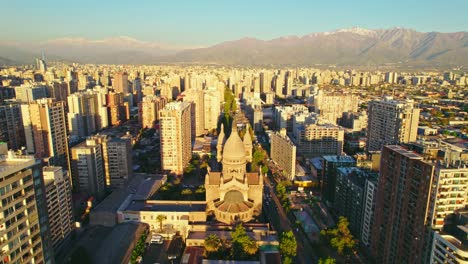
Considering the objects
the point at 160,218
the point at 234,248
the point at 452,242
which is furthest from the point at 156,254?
the point at 452,242

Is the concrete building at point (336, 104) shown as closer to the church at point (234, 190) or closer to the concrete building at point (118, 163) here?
the church at point (234, 190)

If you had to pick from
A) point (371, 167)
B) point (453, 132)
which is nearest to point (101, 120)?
point (371, 167)

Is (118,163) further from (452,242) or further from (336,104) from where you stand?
(336,104)

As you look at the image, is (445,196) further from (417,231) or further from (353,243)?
(353,243)

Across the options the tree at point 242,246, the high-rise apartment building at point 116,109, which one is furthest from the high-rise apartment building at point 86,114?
the tree at point 242,246

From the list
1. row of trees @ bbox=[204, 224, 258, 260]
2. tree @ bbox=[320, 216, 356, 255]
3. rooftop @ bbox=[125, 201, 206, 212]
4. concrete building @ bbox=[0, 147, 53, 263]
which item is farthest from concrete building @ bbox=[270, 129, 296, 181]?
concrete building @ bbox=[0, 147, 53, 263]

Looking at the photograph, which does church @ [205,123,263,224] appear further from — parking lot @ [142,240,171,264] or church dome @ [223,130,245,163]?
parking lot @ [142,240,171,264]
